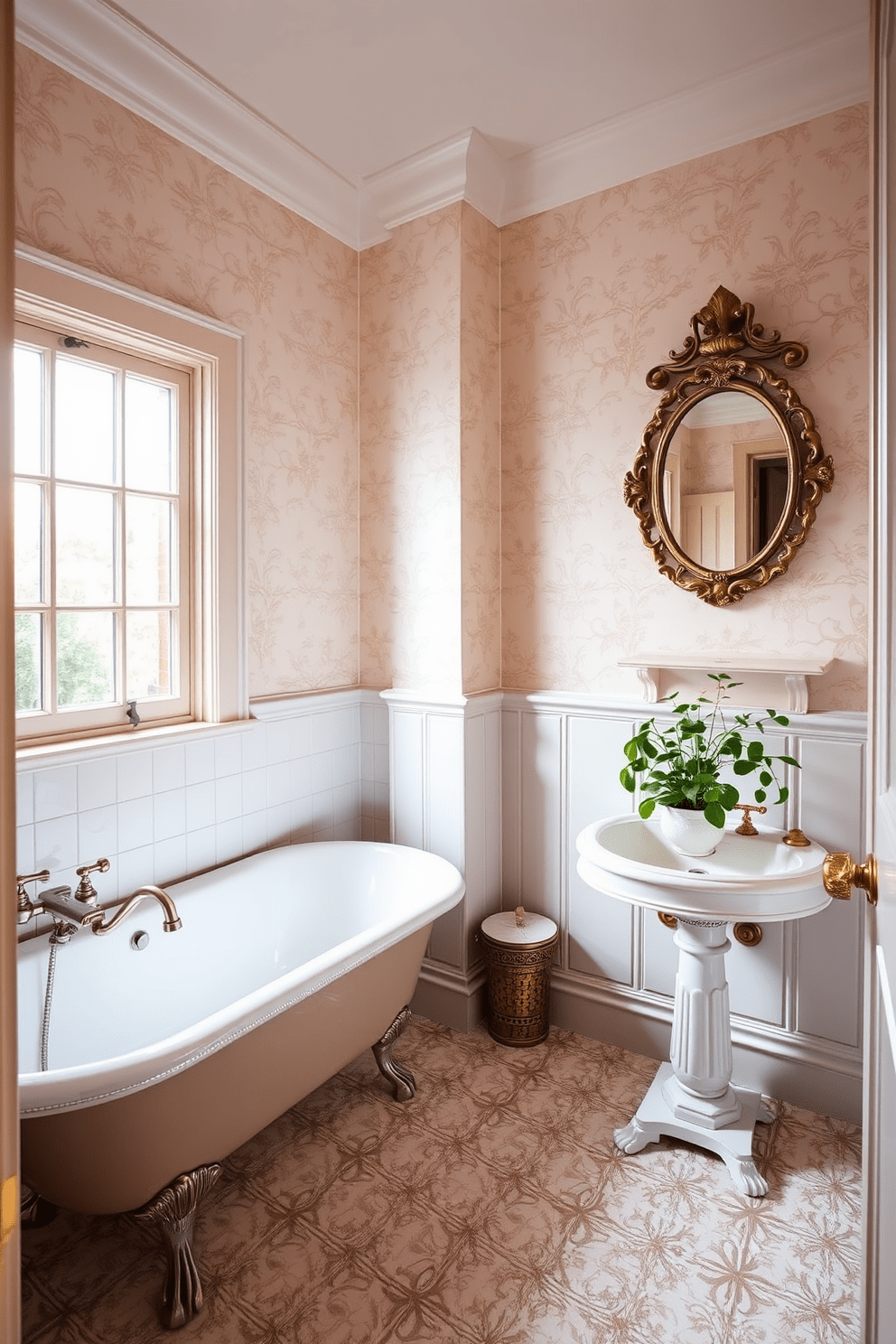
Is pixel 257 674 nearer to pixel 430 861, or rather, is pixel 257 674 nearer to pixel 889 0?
pixel 430 861

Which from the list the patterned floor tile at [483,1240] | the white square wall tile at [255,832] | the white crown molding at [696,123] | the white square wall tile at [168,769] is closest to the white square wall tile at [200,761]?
the white square wall tile at [168,769]

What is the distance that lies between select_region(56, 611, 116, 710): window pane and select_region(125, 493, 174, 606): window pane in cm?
13

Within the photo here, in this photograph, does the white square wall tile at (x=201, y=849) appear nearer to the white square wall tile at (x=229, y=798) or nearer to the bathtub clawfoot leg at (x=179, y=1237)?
the white square wall tile at (x=229, y=798)

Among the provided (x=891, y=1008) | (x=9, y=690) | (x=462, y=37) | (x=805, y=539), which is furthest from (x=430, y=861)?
(x=462, y=37)

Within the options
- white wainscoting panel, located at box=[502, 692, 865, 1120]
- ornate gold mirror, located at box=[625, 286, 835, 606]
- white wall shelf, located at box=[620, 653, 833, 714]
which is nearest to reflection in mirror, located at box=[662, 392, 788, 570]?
ornate gold mirror, located at box=[625, 286, 835, 606]

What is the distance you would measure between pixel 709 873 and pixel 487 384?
176 cm

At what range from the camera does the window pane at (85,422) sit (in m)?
2.04

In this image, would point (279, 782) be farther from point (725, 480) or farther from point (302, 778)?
point (725, 480)

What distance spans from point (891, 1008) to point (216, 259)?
2.50 meters

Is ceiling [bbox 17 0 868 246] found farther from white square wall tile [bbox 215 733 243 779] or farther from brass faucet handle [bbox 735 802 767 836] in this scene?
brass faucet handle [bbox 735 802 767 836]

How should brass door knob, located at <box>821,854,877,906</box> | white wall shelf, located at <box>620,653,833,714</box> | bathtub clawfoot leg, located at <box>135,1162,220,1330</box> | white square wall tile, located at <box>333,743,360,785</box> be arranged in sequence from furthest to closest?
white square wall tile, located at <box>333,743,360,785</box>, white wall shelf, located at <box>620,653,833,714</box>, bathtub clawfoot leg, located at <box>135,1162,220,1330</box>, brass door knob, located at <box>821,854,877,906</box>

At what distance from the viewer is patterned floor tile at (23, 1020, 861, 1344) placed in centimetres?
153

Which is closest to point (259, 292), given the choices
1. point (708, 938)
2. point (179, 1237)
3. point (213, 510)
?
point (213, 510)

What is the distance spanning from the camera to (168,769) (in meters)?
2.23
